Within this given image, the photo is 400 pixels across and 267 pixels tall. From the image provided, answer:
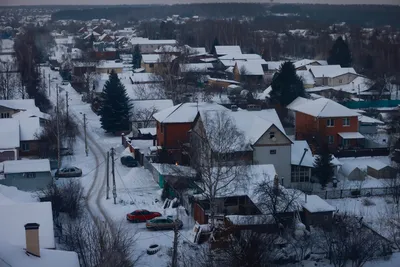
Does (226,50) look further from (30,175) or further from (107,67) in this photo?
(30,175)

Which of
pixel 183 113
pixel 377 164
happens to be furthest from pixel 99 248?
pixel 377 164

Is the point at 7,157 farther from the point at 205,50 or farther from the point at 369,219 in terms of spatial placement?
the point at 205,50

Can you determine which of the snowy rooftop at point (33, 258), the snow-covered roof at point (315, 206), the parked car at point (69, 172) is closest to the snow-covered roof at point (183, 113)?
the parked car at point (69, 172)

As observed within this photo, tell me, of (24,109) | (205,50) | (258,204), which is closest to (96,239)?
(258,204)

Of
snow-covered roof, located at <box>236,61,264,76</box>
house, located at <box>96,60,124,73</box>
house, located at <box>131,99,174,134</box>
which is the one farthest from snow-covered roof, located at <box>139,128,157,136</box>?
house, located at <box>96,60,124,73</box>

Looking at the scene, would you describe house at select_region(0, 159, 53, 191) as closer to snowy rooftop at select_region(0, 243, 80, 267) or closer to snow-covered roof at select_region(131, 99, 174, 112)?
snowy rooftop at select_region(0, 243, 80, 267)

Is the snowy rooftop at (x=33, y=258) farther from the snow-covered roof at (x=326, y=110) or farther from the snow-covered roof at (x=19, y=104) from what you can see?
the snow-covered roof at (x=19, y=104)
